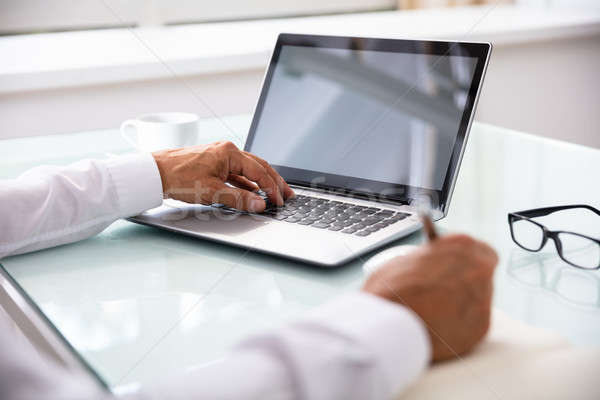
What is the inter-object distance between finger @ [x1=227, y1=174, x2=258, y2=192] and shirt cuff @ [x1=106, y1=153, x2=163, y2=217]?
104 millimetres

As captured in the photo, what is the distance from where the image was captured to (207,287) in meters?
0.66

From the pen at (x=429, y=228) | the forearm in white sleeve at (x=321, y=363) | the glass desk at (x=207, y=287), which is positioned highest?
the pen at (x=429, y=228)

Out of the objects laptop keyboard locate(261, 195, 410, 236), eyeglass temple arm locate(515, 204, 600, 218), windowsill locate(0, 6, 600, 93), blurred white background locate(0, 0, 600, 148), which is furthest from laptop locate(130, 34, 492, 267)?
blurred white background locate(0, 0, 600, 148)

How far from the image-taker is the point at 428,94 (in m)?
0.93

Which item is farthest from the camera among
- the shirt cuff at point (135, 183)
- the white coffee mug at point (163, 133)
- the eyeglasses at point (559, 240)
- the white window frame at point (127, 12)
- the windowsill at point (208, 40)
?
the white window frame at point (127, 12)

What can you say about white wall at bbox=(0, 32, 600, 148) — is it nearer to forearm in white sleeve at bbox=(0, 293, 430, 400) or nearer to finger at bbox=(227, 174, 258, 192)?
finger at bbox=(227, 174, 258, 192)

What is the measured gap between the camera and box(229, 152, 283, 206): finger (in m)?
→ 0.86

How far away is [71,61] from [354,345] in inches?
65.7

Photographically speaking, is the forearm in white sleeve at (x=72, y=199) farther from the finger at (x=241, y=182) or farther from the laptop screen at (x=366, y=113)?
the laptop screen at (x=366, y=113)

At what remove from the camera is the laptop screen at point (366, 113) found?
34.5 inches

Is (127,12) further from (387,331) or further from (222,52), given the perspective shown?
(387,331)

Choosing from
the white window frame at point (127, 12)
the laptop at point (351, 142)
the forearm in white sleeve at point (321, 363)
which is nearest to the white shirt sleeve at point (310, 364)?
the forearm in white sleeve at point (321, 363)

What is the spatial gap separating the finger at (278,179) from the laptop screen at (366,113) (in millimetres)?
68

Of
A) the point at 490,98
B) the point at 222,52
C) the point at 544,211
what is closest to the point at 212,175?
the point at 544,211
